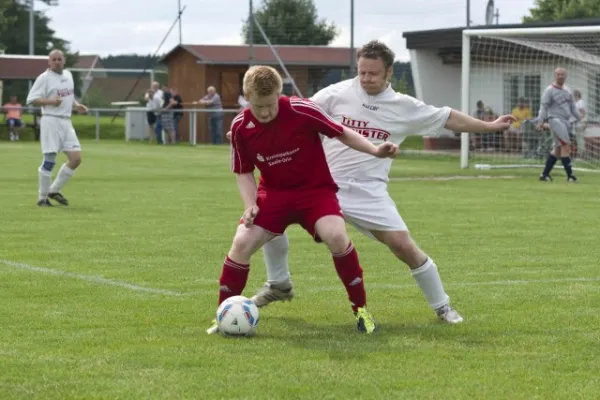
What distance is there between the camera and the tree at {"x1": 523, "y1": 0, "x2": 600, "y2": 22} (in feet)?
170

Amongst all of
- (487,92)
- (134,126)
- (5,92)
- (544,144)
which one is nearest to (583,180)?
(544,144)

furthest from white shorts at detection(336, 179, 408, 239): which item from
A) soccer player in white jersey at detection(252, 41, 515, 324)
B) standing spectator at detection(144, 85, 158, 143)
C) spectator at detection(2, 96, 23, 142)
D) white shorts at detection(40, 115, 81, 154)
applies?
A: spectator at detection(2, 96, 23, 142)

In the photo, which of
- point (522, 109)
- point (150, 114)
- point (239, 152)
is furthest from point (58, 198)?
point (150, 114)

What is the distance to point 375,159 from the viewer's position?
25.0ft

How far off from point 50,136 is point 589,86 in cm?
1552

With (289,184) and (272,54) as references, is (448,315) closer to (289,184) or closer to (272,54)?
(289,184)

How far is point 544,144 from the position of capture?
27516 millimetres

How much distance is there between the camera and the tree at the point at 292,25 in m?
38.7

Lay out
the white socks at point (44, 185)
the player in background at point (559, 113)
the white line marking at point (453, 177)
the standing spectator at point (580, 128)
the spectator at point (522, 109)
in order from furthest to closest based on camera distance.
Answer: the spectator at point (522, 109) → the standing spectator at point (580, 128) → the white line marking at point (453, 177) → the player in background at point (559, 113) → the white socks at point (44, 185)

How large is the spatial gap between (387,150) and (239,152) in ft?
3.05

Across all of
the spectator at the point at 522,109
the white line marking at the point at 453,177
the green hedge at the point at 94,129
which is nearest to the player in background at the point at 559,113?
the white line marking at the point at 453,177

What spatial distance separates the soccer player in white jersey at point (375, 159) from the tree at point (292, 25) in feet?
99.2

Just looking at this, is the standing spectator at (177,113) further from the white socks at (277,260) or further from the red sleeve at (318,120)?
the red sleeve at (318,120)

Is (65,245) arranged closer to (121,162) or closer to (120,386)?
(120,386)
